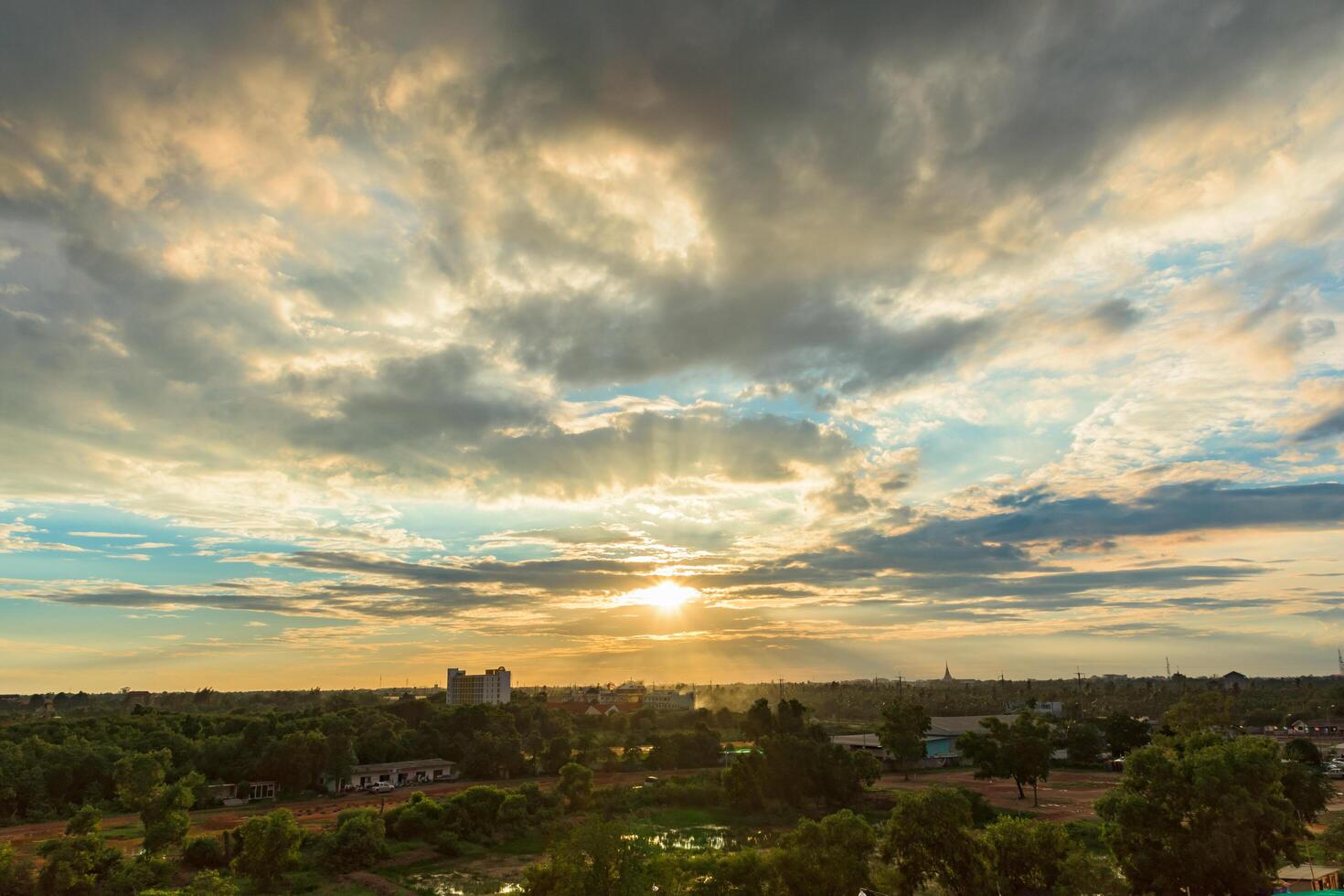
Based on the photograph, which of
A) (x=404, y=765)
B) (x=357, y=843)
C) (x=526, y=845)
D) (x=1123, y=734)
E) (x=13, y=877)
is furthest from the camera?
(x=1123, y=734)

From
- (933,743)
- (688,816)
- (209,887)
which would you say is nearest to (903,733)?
(933,743)

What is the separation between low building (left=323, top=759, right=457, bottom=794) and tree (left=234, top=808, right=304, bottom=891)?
4191 centimetres

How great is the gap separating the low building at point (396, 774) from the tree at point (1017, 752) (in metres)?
63.0

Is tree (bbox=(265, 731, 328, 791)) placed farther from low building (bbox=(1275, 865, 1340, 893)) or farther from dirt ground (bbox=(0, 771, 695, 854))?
low building (bbox=(1275, 865, 1340, 893))

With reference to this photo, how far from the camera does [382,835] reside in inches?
2048

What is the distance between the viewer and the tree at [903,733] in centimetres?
9531

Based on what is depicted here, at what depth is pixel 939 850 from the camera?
109 feet

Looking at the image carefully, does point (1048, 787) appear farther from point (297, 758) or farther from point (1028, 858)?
point (297, 758)

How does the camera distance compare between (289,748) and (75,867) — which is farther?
(289,748)

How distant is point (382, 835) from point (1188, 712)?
76380mm

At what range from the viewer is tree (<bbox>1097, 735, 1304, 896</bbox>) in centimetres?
3094

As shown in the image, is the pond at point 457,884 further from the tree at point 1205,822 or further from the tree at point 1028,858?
the tree at point 1205,822

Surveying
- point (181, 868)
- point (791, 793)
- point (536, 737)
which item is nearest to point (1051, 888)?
point (791, 793)

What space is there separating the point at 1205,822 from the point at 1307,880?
642 inches
